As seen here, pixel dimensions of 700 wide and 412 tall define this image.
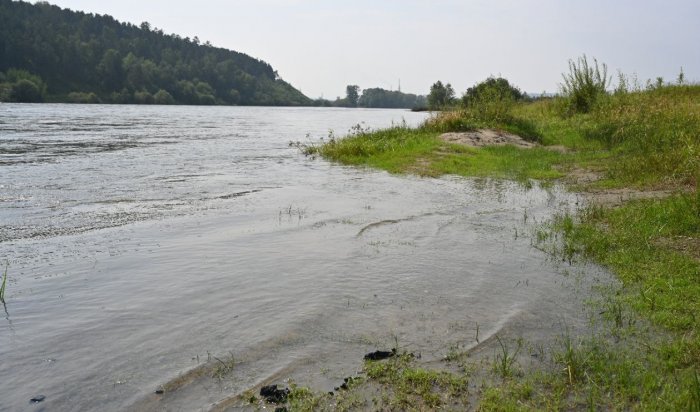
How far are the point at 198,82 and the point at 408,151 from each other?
479 feet

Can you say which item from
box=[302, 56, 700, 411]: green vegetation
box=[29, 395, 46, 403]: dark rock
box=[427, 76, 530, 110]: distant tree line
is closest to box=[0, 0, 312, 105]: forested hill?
box=[427, 76, 530, 110]: distant tree line

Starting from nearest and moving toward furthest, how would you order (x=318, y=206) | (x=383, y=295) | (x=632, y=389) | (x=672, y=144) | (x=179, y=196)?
1. (x=632, y=389)
2. (x=383, y=295)
3. (x=318, y=206)
4. (x=179, y=196)
5. (x=672, y=144)

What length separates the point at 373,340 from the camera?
18.0ft

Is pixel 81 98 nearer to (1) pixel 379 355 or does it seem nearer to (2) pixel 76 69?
(2) pixel 76 69

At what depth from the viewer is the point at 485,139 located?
24625mm

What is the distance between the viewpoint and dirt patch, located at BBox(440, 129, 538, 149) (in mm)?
24000

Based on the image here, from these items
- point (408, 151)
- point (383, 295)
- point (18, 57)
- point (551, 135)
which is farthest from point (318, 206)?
point (18, 57)

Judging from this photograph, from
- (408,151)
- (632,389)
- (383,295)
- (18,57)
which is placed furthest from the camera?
(18,57)

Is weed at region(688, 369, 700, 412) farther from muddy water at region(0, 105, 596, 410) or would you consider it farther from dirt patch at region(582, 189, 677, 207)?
dirt patch at region(582, 189, 677, 207)

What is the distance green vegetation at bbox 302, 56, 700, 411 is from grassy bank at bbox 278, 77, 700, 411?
2 centimetres

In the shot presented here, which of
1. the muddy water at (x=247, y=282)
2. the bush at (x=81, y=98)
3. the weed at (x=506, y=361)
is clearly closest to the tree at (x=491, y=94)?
the muddy water at (x=247, y=282)

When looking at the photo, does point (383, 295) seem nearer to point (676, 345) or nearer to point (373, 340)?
point (373, 340)

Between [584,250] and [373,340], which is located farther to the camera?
[584,250]

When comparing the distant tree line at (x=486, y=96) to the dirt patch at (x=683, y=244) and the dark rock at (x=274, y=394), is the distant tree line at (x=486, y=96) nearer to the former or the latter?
the dirt patch at (x=683, y=244)
